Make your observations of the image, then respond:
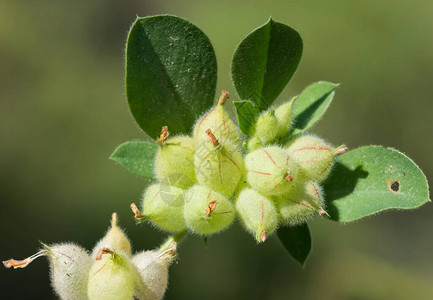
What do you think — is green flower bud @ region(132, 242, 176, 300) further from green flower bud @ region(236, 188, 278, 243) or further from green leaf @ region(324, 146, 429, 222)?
green leaf @ region(324, 146, 429, 222)

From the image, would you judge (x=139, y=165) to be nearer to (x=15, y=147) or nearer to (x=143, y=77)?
(x=143, y=77)

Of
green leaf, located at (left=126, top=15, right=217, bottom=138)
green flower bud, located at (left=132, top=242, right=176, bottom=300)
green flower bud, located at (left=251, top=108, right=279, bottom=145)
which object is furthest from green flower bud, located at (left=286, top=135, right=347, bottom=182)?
green flower bud, located at (left=132, top=242, right=176, bottom=300)

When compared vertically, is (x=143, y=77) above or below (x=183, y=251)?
above

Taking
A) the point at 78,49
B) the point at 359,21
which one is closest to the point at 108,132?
the point at 78,49

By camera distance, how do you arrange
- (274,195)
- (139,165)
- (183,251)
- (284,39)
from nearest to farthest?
(274,195) → (284,39) → (139,165) → (183,251)

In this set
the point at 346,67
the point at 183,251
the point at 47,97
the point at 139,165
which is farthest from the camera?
the point at 47,97

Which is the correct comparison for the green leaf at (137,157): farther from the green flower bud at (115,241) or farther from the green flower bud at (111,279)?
the green flower bud at (111,279)

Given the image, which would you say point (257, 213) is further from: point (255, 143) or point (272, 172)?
point (255, 143)
